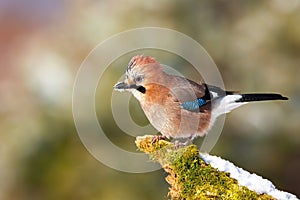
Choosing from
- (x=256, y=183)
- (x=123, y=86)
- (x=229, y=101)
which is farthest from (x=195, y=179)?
(x=229, y=101)

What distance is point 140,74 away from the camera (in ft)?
7.68

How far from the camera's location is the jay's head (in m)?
2.27

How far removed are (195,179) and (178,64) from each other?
122 inches

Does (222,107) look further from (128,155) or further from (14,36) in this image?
(14,36)

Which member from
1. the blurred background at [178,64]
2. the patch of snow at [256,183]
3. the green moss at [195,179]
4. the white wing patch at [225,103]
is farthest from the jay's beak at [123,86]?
the blurred background at [178,64]

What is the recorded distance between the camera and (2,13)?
27.9 feet

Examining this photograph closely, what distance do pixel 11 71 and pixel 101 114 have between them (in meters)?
1.63

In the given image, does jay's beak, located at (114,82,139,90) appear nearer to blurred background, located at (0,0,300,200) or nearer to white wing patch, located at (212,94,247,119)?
white wing patch, located at (212,94,247,119)

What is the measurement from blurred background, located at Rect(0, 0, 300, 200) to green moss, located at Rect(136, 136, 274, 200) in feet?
9.84

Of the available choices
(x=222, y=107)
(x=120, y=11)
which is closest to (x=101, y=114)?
(x=120, y=11)

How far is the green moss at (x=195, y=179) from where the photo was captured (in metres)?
1.61

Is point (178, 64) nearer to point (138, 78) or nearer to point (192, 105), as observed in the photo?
point (192, 105)

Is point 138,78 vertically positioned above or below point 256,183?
above

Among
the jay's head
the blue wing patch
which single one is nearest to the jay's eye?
the jay's head
